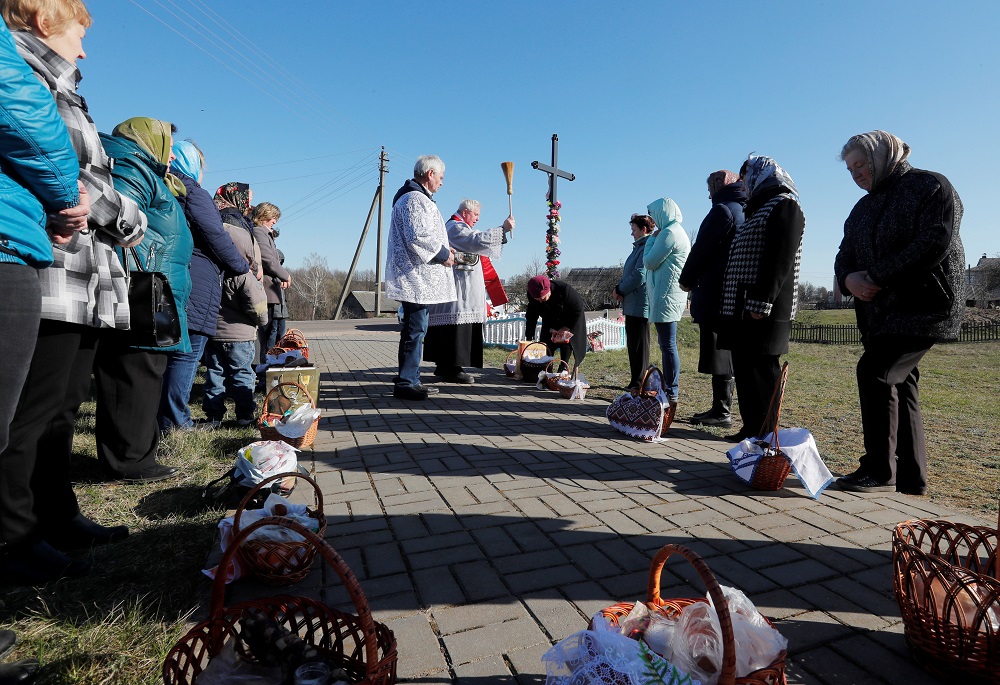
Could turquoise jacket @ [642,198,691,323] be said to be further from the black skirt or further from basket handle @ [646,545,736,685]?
basket handle @ [646,545,736,685]

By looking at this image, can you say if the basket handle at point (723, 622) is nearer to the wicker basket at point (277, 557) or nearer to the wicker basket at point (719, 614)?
the wicker basket at point (719, 614)

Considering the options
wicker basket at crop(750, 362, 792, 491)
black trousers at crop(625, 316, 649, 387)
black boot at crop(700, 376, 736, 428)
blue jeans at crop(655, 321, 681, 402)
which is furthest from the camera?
black trousers at crop(625, 316, 649, 387)

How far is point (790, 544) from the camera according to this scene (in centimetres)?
236

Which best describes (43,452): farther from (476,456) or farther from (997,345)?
(997,345)

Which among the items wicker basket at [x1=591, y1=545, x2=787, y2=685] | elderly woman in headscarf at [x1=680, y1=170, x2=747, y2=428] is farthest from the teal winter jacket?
elderly woman in headscarf at [x1=680, y1=170, x2=747, y2=428]

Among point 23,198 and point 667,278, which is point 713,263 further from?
point 23,198

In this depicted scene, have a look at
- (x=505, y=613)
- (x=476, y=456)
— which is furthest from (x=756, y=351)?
(x=505, y=613)

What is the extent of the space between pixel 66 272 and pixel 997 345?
68.8 feet

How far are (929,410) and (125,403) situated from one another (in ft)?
22.7

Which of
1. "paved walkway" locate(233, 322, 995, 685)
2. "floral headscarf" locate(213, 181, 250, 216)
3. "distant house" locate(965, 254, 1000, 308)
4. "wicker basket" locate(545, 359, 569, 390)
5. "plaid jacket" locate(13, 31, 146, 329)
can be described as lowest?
"paved walkway" locate(233, 322, 995, 685)

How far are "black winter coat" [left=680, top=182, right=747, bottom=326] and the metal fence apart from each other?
49.6ft

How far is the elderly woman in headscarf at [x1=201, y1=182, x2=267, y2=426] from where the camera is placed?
424 centimetres

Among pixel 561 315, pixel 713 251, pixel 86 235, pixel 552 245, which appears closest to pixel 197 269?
pixel 86 235

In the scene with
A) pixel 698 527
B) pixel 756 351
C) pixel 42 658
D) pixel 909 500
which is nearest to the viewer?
pixel 42 658
